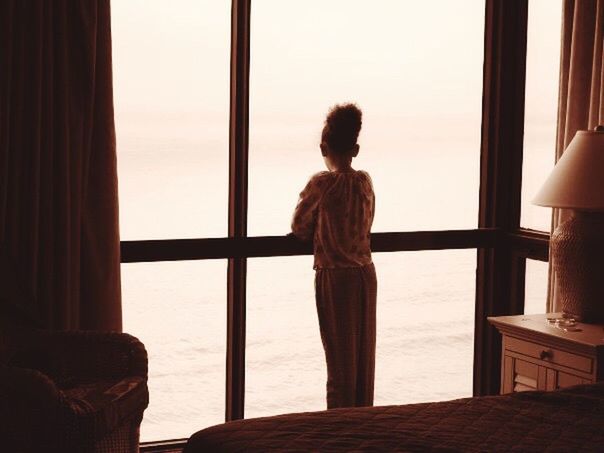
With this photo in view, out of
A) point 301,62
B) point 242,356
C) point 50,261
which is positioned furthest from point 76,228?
point 301,62

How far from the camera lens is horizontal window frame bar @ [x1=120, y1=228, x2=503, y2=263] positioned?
12.8ft

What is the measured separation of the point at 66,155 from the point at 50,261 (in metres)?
0.41

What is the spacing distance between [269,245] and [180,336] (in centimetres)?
95

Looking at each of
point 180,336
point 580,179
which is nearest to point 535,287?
point 580,179

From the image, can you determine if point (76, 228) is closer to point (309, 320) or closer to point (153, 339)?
point (153, 339)

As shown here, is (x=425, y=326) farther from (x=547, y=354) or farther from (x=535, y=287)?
(x=547, y=354)

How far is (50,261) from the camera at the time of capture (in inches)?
141

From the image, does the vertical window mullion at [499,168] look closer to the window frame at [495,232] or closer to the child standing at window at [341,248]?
the window frame at [495,232]

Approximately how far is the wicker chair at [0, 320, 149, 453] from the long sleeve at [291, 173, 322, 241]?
2.92ft

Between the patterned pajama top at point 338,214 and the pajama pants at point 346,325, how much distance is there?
6cm

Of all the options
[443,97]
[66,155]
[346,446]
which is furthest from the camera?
[443,97]

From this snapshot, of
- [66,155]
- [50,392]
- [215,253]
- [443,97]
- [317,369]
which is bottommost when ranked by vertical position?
[317,369]

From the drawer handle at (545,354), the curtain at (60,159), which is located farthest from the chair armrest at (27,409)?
the drawer handle at (545,354)

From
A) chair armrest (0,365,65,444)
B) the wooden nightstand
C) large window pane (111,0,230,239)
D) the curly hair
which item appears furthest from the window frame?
chair armrest (0,365,65,444)
